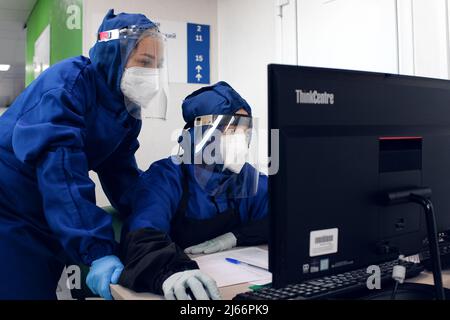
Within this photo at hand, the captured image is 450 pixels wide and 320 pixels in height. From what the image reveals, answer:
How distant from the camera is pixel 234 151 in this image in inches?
69.2

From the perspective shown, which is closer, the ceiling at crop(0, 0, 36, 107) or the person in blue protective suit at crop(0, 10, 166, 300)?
the person in blue protective suit at crop(0, 10, 166, 300)

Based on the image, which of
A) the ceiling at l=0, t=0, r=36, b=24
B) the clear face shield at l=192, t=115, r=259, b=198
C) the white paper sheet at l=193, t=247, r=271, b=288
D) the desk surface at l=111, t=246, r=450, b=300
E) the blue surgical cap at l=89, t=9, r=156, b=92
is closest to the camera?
the desk surface at l=111, t=246, r=450, b=300

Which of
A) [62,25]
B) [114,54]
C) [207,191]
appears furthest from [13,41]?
[207,191]

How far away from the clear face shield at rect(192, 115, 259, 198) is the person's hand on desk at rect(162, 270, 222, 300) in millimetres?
735

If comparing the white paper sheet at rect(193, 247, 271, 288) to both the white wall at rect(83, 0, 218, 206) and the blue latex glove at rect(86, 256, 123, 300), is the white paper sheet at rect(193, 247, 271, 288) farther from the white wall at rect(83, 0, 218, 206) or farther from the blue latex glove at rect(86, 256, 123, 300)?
the white wall at rect(83, 0, 218, 206)

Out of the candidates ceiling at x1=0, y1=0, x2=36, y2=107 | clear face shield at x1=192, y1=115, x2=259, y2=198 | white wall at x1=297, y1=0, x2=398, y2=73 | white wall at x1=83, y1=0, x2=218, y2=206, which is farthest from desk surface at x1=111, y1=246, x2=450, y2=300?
ceiling at x1=0, y1=0, x2=36, y2=107

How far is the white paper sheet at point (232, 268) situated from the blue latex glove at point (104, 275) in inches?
8.7

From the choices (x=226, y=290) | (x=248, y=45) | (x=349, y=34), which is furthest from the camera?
(x=248, y=45)

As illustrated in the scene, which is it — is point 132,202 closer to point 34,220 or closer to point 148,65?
point 34,220

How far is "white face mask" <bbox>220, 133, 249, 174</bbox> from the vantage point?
5.73 ft

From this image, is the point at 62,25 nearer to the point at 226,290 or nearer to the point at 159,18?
the point at 159,18

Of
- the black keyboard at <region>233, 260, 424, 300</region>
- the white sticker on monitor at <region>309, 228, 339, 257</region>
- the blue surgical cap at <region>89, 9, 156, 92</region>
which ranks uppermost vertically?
the blue surgical cap at <region>89, 9, 156, 92</region>

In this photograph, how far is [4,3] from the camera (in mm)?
4660

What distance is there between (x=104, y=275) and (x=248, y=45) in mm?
2220
